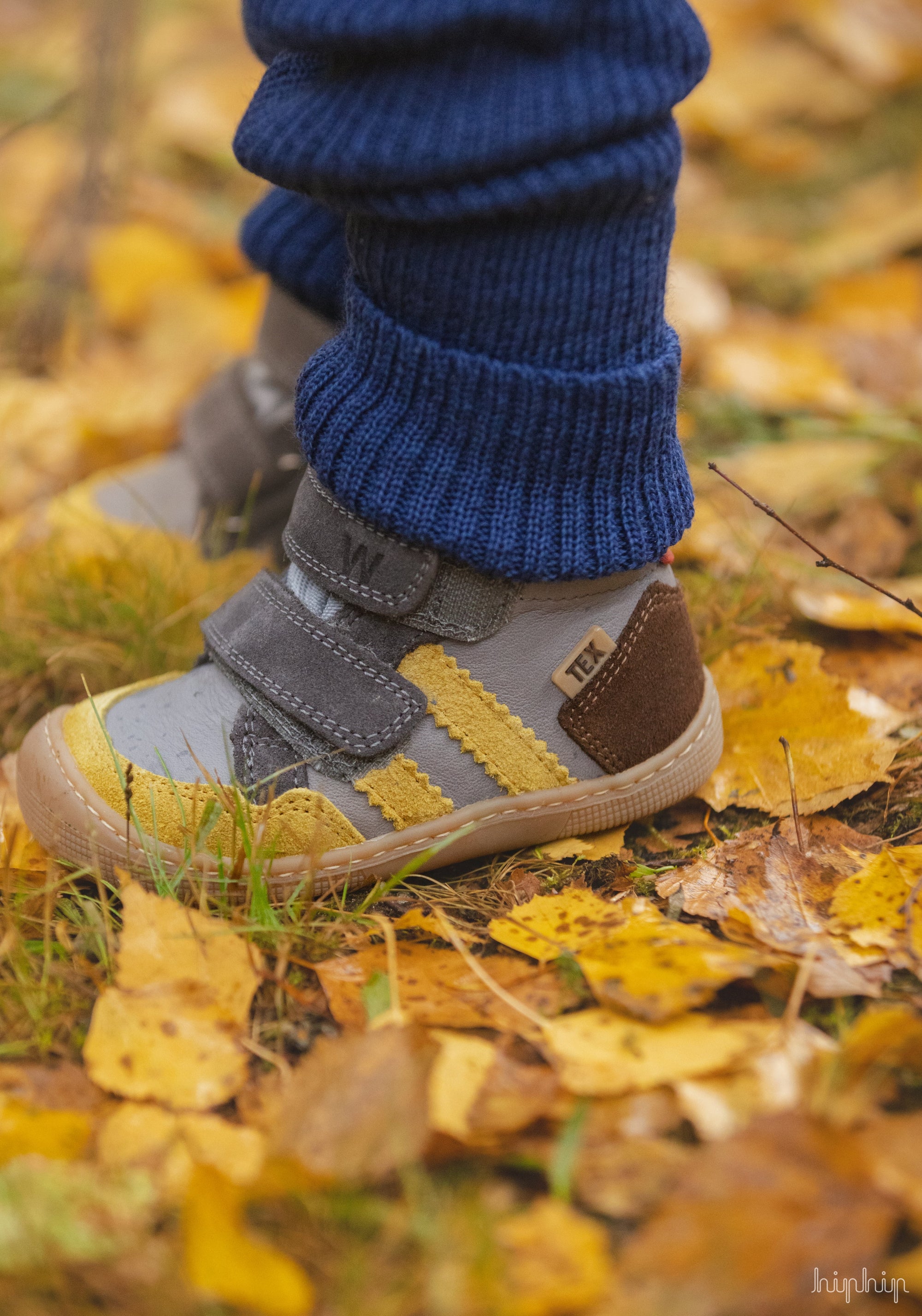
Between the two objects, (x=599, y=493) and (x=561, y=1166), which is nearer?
(x=561, y=1166)

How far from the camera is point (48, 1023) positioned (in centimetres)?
85

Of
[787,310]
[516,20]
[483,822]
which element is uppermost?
[516,20]

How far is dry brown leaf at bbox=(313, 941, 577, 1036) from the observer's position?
843mm

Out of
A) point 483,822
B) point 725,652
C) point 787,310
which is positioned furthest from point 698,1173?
point 787,310

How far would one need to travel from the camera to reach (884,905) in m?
0.93

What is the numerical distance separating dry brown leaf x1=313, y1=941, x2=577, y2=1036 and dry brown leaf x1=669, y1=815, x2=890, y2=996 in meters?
0.17

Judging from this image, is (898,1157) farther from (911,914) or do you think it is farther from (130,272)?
(130,272)

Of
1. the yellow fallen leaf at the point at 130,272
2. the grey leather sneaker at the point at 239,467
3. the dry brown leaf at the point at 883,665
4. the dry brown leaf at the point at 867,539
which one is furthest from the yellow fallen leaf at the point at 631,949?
the yellow fallen leaf at the point at 130,272

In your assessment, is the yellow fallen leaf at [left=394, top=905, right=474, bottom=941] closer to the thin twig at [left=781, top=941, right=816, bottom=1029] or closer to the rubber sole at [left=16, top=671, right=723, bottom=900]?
the rubber sole at [left=16, top=671, right=723, bottom=900]

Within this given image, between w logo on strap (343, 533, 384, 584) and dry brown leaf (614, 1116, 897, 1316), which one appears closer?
dry brown leaf (614, 1116, 897, 1316)

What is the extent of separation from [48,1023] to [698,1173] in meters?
0.52

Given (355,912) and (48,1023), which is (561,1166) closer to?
(355,912)

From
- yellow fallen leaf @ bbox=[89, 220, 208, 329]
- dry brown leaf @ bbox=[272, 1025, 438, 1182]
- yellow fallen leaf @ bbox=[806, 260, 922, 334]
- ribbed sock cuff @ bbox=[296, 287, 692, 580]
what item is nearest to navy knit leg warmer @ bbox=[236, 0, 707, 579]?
ribbed sock cuff @ bbox=[296, 287, 692, 580]

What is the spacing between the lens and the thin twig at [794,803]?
1.04 m
